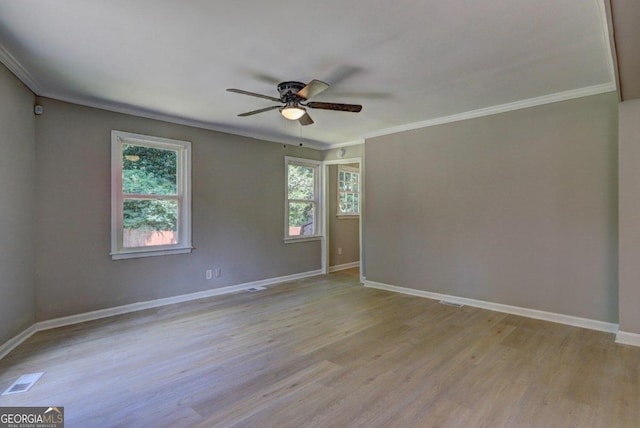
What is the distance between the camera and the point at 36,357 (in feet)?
9.25

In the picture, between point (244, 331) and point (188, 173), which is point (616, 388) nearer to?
point (244, 331)

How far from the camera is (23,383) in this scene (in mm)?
2377

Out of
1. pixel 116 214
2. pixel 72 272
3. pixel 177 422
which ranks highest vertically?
pixel 116 214

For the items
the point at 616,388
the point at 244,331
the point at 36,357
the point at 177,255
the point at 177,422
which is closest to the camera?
the point at 177,422

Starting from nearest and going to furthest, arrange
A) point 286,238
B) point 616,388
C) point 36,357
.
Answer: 1. point 616,388
2. point 36,357
3. point 286,238

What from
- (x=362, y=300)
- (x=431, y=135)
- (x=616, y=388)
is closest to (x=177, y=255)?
(x=362, y=300)

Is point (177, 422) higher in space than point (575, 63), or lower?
lower

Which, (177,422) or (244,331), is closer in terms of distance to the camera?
(177,422)

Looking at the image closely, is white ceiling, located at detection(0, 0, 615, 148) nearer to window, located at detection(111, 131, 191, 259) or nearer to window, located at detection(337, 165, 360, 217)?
window, located at detection(111, 131, 191, 259)

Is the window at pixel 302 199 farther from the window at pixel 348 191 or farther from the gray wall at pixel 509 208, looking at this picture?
the gray wall at pixel 509 208

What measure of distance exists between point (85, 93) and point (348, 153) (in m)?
4.00

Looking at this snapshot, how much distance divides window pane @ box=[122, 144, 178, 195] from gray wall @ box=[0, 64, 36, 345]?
0.92m

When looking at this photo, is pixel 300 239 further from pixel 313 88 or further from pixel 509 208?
pixel 313 88

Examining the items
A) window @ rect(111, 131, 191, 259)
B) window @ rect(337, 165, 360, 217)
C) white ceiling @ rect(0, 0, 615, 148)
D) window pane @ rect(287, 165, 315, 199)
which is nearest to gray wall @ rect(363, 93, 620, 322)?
Result: white ceiling @ rect(0, 0, 615, 148)
